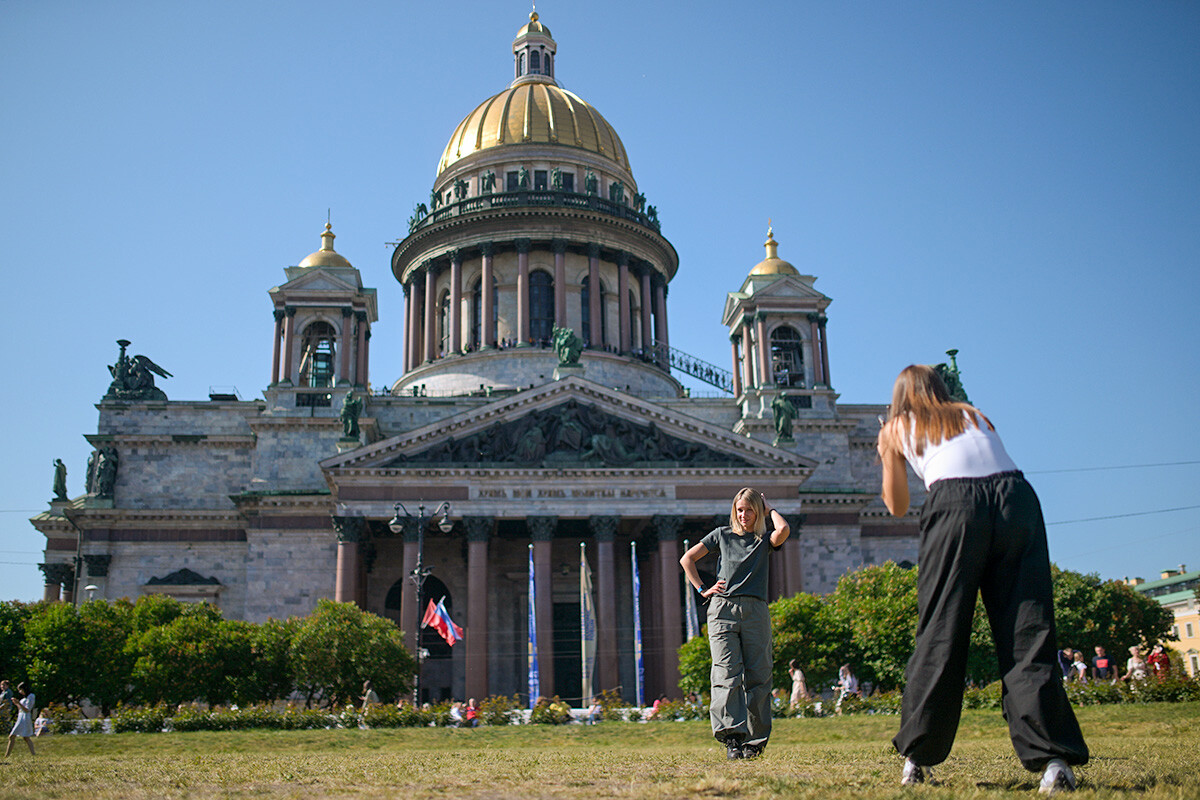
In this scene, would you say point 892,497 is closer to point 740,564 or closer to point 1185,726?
point 740,564

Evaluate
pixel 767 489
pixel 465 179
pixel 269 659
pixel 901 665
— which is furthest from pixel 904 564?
pixel 465 179

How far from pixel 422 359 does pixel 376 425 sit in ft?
41.5

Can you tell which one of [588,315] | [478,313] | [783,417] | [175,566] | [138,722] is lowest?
[138,722]

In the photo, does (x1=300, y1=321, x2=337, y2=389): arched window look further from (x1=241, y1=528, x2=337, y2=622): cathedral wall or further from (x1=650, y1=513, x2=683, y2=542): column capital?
(x1=650, y1=513, x2=683, y2=542): column capital

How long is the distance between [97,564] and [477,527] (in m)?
17.6

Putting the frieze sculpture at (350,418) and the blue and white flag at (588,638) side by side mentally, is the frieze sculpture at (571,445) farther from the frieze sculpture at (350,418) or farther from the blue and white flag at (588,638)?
the blue and white flag at (588,638)

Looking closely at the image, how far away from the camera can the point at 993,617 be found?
7102 millimetres

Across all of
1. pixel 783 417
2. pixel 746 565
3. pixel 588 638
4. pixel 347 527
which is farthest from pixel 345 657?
pixel 746 565

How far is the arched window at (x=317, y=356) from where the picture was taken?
53.2 m

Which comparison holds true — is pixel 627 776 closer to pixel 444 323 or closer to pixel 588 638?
pixel 588 638

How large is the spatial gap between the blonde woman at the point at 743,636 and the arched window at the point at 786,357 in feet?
145

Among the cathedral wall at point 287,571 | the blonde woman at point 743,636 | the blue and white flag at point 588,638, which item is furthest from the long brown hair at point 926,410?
the cathedral wall at point 287,571

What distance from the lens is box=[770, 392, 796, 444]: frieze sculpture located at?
158 ft

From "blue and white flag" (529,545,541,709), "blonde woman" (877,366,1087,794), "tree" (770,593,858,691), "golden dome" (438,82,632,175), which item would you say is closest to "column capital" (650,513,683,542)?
"blue and white flag" (529,545,541,709)
